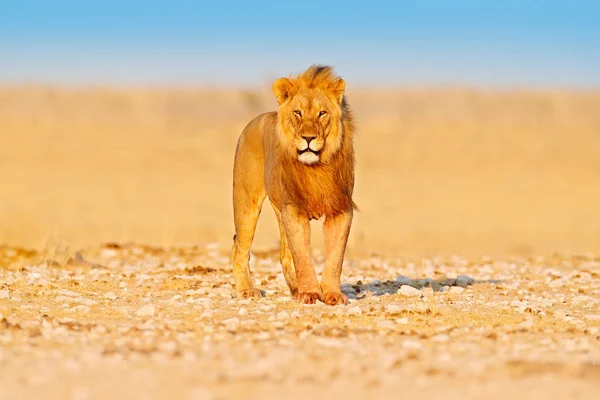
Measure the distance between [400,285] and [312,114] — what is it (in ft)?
9.71

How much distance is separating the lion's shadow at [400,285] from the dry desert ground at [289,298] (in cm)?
4

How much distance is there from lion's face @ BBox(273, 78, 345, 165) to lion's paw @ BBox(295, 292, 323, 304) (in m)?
1.21

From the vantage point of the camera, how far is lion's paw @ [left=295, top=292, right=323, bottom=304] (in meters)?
9.41

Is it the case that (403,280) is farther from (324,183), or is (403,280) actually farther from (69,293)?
(69,293)

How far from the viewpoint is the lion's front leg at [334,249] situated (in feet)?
31.3

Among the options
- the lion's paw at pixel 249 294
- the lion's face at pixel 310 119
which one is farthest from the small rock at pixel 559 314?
the lion's paw at pixel 249 294

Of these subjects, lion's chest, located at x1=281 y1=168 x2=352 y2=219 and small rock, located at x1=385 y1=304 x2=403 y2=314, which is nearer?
small rock, located at x1=385 y1=304 x2=403 y2=314

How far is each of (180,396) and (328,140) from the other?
460cm

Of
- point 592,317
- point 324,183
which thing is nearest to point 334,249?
point 324,183

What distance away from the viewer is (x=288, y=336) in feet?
23.9

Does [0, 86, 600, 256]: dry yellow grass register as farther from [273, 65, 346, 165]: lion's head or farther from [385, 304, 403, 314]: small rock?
[385, 304, 403, 314]: small rock

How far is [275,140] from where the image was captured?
32.0ft

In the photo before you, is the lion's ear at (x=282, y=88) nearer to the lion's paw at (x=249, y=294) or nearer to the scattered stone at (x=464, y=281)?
the lion's paw at (x=249, y=294)

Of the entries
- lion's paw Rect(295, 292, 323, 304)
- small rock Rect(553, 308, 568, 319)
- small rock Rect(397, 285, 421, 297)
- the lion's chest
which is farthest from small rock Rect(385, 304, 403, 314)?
small rock Rect(553, 308, 568, 319)
